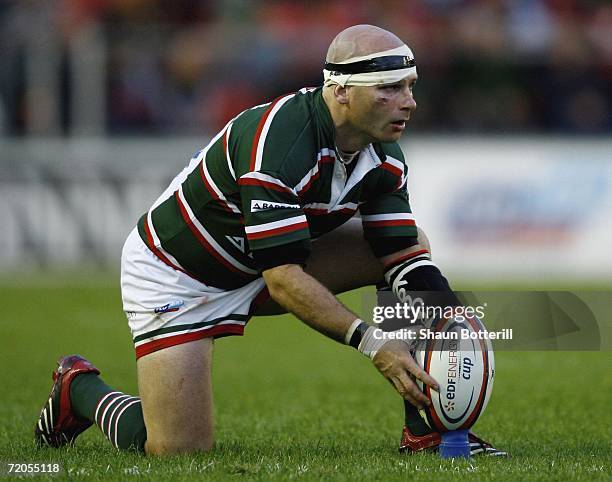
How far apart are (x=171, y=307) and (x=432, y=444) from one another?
51.7 inches

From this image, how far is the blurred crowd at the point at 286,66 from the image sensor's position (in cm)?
1659

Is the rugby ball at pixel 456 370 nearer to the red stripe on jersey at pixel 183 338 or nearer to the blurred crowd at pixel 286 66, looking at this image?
the red stripe on jersey at pixel 183 338

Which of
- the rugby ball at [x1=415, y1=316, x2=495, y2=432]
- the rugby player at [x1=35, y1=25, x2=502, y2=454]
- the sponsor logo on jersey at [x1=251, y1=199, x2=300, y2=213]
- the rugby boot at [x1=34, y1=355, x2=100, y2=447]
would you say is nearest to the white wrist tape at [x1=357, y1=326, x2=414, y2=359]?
the rugby player at [x1=35, y1=25, x2=502, y2=454]

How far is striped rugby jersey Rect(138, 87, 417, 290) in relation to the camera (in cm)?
503

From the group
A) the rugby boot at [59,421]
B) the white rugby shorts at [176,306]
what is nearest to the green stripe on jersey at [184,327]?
the white rugby shorts at [176,306]

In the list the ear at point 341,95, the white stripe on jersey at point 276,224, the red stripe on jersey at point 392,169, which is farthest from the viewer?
the red stripe on jersey at point 392,169

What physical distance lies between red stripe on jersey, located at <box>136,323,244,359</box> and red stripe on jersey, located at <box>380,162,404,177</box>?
0.99 meters

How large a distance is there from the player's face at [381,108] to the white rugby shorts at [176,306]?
97cm

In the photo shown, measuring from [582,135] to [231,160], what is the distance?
1170 centimetres

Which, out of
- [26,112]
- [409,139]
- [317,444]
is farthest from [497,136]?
[317,444]

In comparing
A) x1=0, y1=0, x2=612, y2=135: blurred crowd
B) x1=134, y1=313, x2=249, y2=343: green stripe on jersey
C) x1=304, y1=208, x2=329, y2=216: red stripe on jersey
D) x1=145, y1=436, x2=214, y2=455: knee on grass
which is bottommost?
x1=145, y1=436, x2=214, y2=455: knee on grass

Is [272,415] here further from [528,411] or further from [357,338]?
[357,338]

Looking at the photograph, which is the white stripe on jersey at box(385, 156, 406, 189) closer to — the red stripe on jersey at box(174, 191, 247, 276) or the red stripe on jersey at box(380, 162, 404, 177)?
the red stripe on jersey at box(380, 162, 404, 177)

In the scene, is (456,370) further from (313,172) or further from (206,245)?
(206,245)
